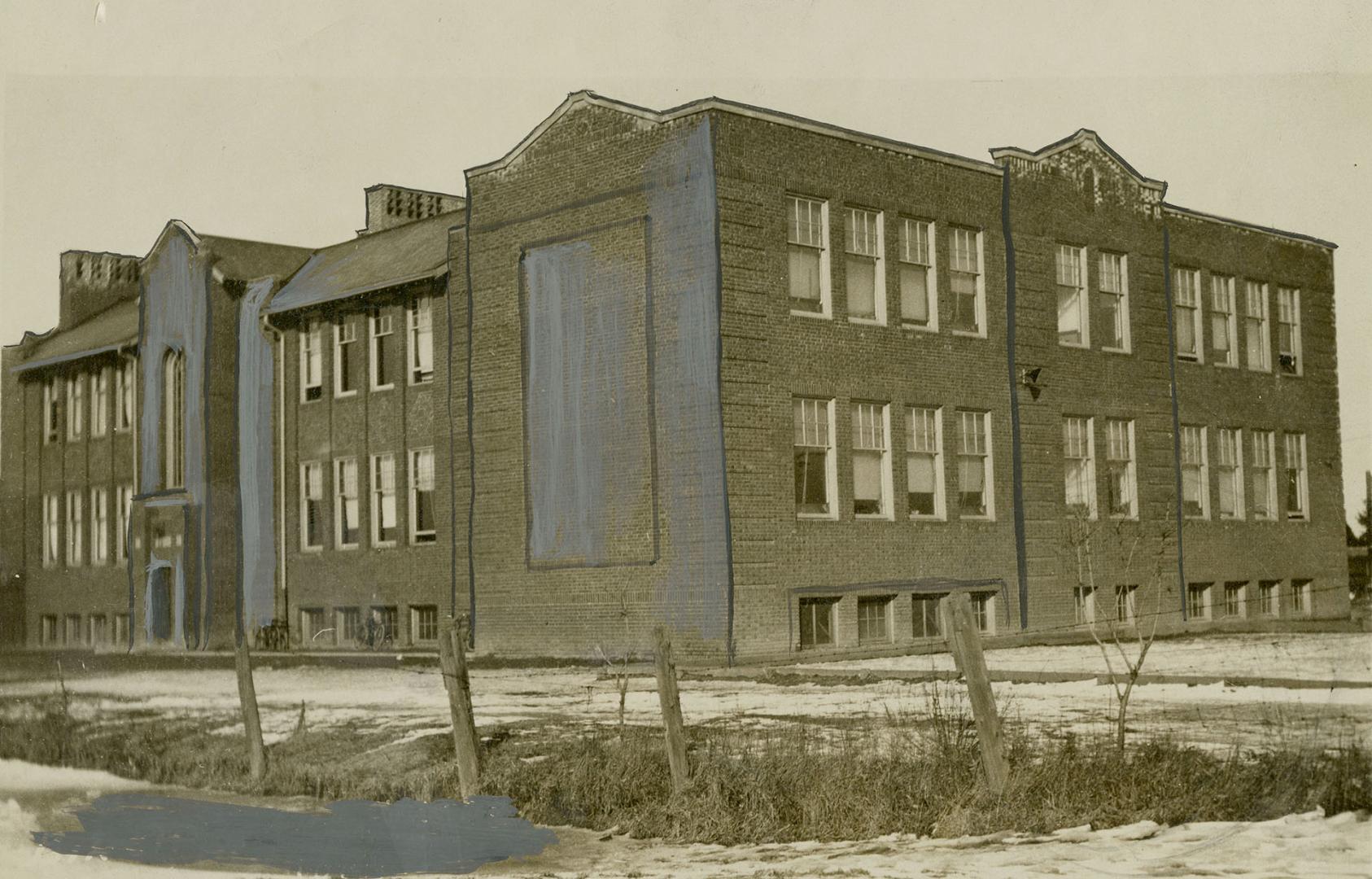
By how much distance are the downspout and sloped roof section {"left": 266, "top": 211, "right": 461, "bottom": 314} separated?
254 mm

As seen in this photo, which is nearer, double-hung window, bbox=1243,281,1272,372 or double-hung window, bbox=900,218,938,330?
double-hung window, bbox=1243,281,1272,372

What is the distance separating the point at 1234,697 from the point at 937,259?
599 centimetres

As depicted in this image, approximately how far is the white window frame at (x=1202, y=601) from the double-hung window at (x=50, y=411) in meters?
12.3

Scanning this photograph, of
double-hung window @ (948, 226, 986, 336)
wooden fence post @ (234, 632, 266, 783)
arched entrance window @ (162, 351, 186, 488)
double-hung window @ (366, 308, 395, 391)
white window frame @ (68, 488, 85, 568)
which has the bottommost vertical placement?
wooden fence post @ (234, 632, 266, 783)

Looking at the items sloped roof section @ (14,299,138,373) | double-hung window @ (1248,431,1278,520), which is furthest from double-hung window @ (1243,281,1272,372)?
sloped roof section @ (14,299,138,373)

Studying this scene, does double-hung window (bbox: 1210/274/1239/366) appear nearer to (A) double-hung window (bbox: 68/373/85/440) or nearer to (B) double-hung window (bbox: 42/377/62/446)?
(A) double-hung window (bbox: 68/373/85/440)

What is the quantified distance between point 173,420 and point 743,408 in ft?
20.1

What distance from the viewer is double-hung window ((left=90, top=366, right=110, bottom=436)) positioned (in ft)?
51.1

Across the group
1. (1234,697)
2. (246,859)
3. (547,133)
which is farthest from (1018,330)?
(246,859)

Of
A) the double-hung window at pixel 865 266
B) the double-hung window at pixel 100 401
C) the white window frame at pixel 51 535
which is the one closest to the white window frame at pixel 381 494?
the double-hung window at pixel 100 401

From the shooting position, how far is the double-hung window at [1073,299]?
14609mm

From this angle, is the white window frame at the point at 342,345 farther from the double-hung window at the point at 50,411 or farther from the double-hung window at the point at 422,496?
the double-hung window at the point at 50,411

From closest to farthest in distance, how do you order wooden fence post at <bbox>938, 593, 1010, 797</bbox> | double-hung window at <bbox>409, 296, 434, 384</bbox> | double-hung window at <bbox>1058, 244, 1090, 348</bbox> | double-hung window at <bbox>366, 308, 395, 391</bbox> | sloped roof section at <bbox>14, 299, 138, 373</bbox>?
wooden fence post at <bbox>938, 593, 1010, 797</bbox>
double-hung window at <bbox>1058, 244, 1090, 348</bbox>
sloped roof section at <bbox>14, 299, 138, 373</bbox>
double-hung window at <bbox>409, 296, 434, 384</bbox>
double-hung window at <bbox>366, 308, 395, 391</bbox>

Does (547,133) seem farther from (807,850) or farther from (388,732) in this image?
(807,850)
